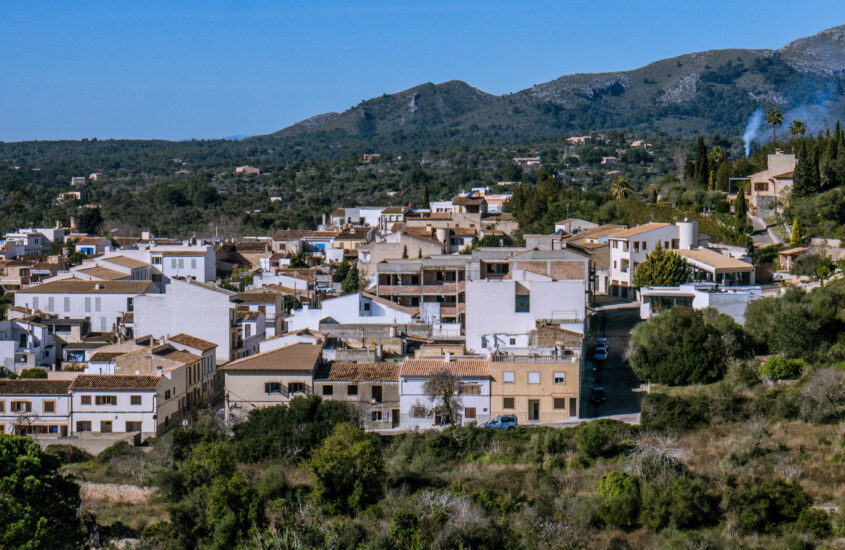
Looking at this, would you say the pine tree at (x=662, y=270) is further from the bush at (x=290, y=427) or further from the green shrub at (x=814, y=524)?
the green shrub at (x=814, y=524)

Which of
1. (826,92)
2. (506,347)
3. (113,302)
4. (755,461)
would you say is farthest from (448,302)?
(826,92)

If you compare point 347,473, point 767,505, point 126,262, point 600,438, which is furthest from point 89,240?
point 767,505

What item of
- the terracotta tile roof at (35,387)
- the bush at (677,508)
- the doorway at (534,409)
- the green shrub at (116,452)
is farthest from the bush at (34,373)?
the bush at (677,508)

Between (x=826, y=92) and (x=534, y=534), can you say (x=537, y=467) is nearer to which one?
(x=534, y=534)

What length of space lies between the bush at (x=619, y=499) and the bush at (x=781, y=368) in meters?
6.73

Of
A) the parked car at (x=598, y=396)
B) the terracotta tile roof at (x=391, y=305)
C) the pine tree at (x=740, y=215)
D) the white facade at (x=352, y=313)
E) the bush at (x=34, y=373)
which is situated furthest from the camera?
the pine tree at (x=740, y=215)

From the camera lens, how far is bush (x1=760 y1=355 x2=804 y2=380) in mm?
27516

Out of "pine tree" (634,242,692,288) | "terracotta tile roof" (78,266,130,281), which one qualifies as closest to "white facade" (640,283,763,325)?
"pine tree" (634,242,692,288)

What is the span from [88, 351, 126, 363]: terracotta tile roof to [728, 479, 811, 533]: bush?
17.3 m

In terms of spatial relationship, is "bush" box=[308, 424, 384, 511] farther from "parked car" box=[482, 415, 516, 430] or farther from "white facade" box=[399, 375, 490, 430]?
"parked car" box=[482, 415, 516, 430]

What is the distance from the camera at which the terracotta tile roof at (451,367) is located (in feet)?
87.9

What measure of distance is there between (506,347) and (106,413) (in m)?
10.4

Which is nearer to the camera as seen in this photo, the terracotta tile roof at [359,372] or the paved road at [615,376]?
the paved road at [615,376]

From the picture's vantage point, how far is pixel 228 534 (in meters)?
21.4
